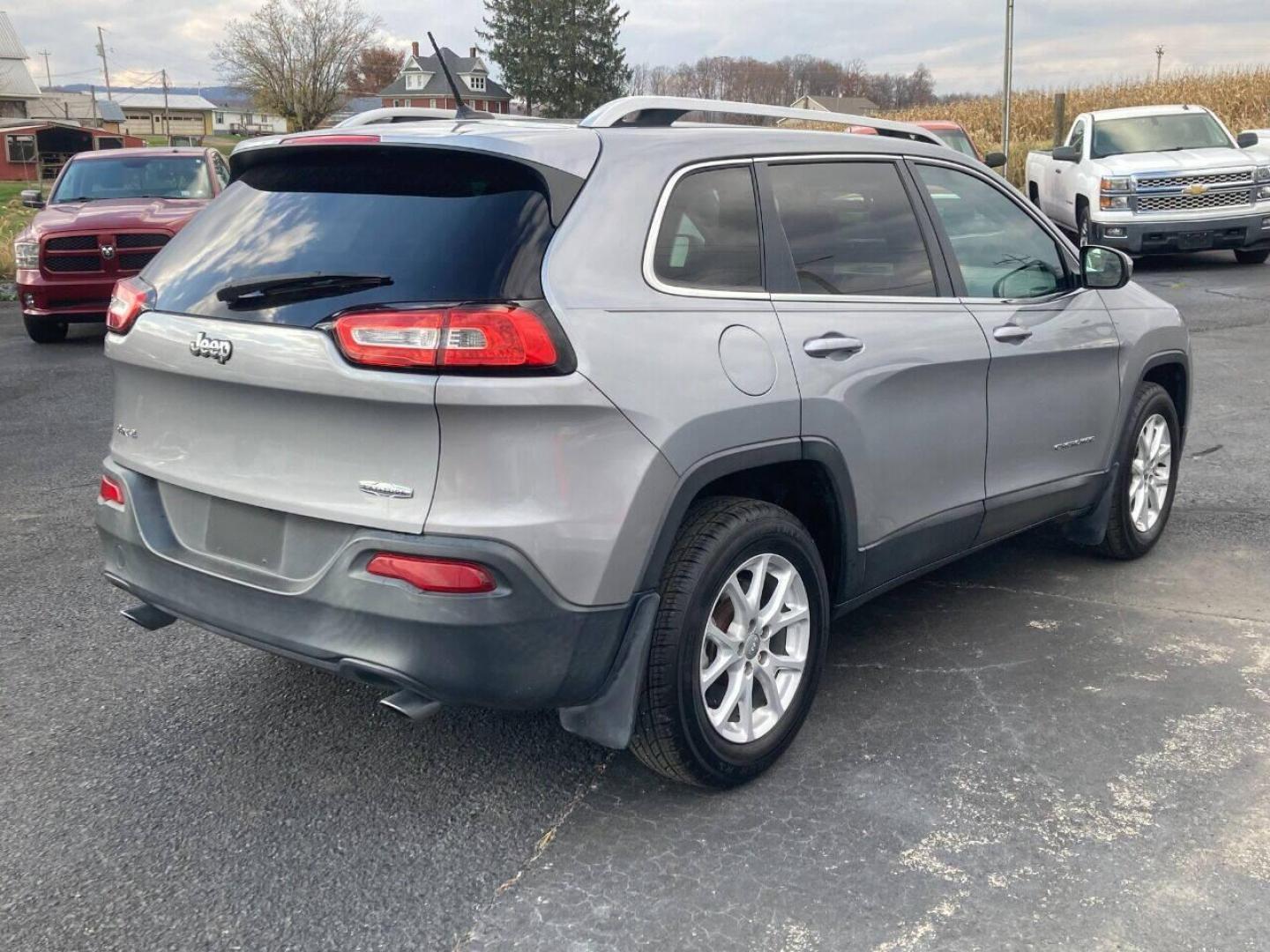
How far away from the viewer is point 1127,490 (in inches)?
202

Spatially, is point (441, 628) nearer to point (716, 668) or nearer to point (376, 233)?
point (716, 668)

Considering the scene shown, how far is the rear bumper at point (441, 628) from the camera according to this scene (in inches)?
111

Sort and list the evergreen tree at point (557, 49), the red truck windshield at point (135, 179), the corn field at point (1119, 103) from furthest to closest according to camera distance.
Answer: the evergreen tree at point (557, 49), the corn field at point (1119, 103), the red truck windshield at point (135, 179)

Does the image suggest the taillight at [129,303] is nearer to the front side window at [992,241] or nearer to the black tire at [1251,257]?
the front side window at [992,241]

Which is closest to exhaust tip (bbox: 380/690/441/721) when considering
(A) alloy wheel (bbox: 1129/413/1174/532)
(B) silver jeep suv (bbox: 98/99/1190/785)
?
(B) silver jeep suv (bbox: 98/99/1190/785)

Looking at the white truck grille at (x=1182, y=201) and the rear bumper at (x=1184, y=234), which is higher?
the white truck grille at (x=1182, y=201)

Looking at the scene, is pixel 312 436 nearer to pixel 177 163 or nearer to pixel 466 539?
pixel 466 539

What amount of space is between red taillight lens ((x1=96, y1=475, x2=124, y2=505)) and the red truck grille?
29.0 ft

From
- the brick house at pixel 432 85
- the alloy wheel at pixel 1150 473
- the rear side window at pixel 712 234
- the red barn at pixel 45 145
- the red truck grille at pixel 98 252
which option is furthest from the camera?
the brick house at pixel 432 85

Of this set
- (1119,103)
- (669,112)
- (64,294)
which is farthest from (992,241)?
(1119,103)

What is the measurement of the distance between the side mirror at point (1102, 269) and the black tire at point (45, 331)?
1048 centimetres

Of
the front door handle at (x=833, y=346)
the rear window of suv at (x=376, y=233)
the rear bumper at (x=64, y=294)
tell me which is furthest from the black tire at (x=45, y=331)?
the front door handle at (x=833, y=346)

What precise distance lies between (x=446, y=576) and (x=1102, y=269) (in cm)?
314

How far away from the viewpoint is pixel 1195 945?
2717mm
